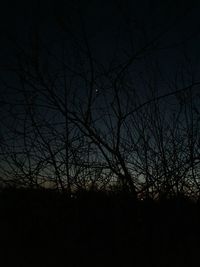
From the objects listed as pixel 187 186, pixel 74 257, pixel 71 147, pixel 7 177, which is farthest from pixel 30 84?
pixel 187 186

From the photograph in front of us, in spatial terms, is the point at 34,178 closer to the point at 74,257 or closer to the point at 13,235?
the point at 13,235

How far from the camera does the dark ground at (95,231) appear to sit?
9.64ft

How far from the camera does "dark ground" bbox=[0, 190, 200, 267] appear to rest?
2938 mm

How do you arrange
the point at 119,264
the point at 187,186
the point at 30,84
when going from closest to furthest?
the point at 119,264, the point at 30,84, the point at 187,186

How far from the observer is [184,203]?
3.64 metres

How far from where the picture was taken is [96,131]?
3.43 meters

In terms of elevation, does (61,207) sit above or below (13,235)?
above

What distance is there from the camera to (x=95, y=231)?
333 cm

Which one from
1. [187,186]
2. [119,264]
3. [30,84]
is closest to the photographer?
[119,264]

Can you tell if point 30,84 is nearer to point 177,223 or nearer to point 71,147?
point 71,147

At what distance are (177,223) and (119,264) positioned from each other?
0.84m

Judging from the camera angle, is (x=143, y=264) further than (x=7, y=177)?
No

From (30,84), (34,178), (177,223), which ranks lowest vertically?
(177,223)

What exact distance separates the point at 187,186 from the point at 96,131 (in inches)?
41.5
